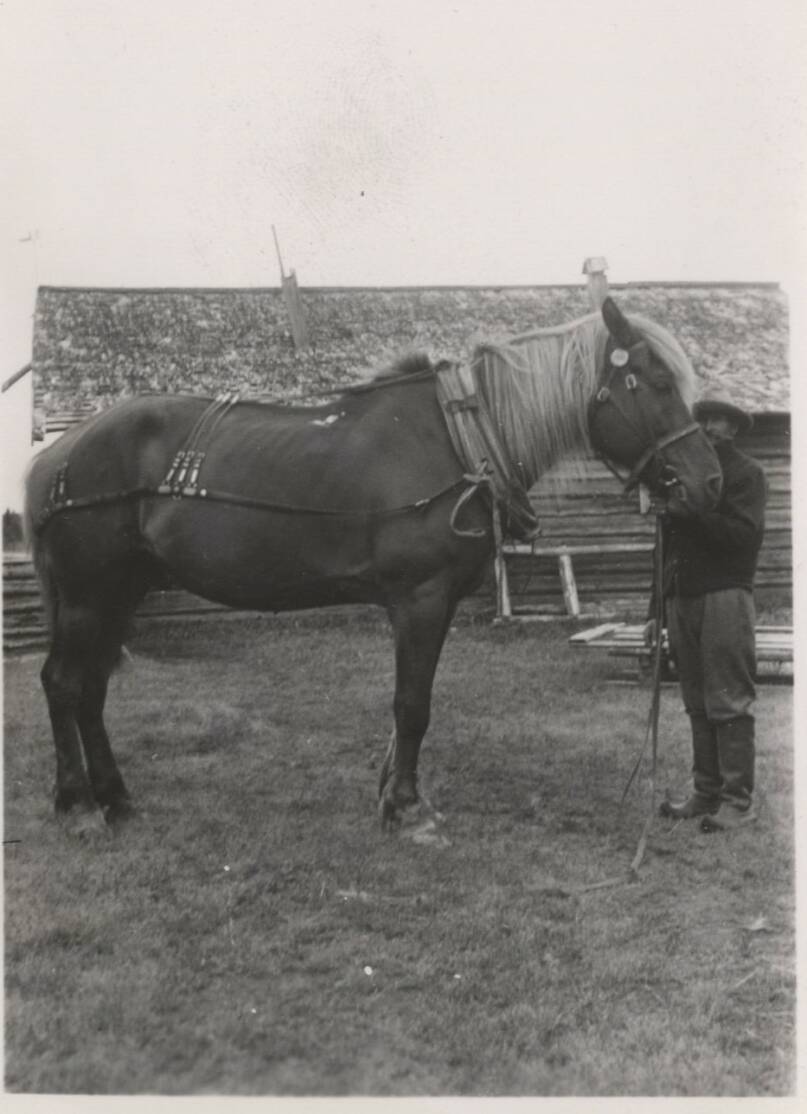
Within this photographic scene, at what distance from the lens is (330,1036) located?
8.86 feet

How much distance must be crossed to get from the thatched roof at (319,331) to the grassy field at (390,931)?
440cm

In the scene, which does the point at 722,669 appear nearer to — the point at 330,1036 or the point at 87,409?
the point at 330,1036

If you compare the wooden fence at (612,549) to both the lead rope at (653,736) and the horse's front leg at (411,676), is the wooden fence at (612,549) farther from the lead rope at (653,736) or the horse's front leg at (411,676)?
the horse's front leg at (411,676)

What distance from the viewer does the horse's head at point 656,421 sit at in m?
3.65

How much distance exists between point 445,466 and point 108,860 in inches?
84.1

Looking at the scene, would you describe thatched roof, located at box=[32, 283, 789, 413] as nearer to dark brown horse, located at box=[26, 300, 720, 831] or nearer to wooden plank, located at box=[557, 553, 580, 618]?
wooden plank, located at box=[557, 553, 580, 618]

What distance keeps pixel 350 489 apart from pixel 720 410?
1.63 metres

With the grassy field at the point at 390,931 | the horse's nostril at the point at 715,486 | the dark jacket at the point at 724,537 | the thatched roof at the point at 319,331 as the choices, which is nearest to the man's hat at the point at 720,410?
the dark jacket at the point at 724,537

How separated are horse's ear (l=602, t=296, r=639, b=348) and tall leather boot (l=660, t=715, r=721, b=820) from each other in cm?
177

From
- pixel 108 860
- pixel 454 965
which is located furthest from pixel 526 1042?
pixel 108 860

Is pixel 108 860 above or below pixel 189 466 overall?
below

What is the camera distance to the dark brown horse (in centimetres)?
374

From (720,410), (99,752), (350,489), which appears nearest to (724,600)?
(720,410)

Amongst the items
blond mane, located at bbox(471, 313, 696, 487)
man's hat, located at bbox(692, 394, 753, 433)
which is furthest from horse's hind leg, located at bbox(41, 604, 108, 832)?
man's hat, located at bbox(692, 394, 753, 433)
